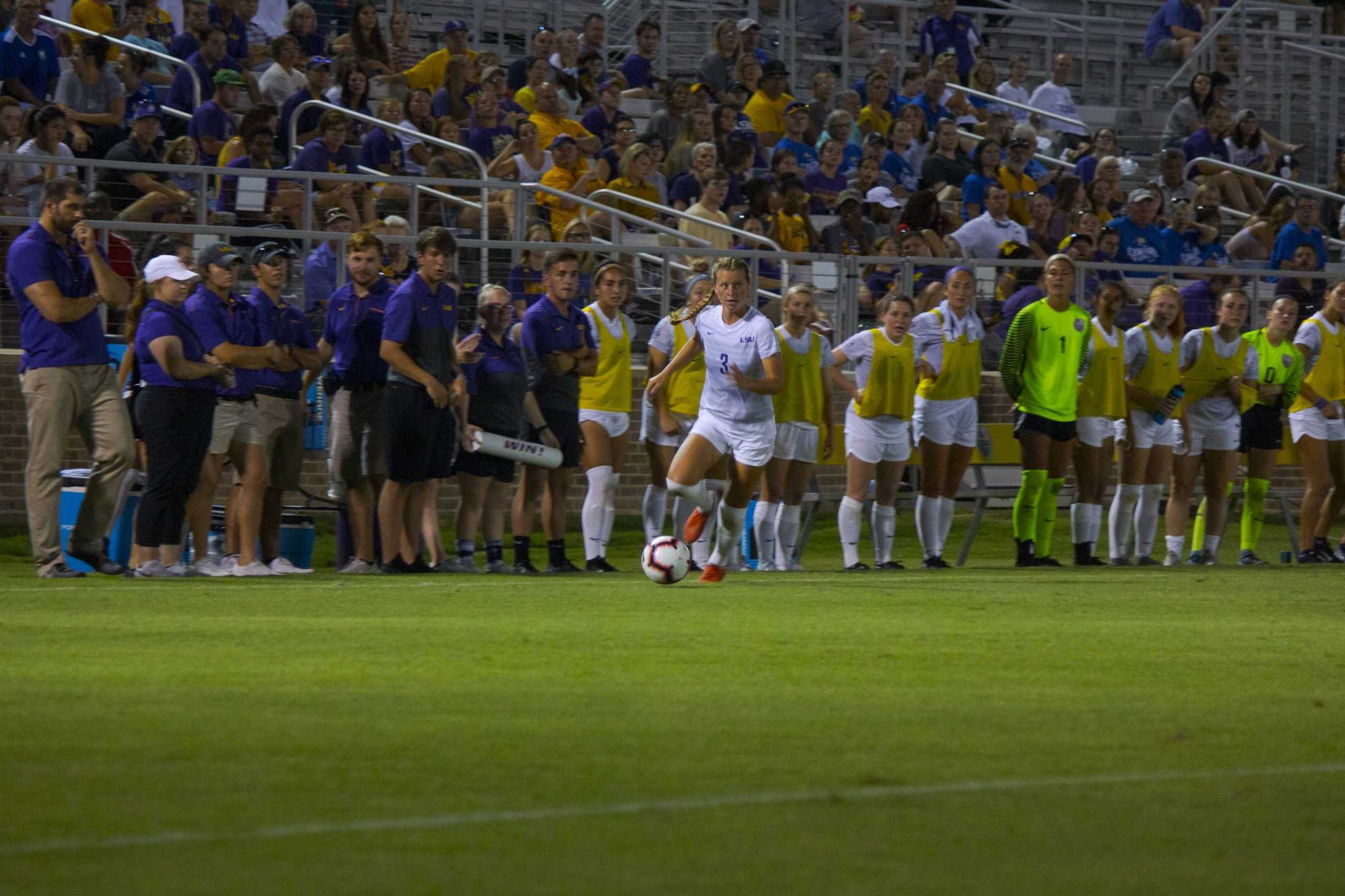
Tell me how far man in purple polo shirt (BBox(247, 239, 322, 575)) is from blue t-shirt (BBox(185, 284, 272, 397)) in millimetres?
78

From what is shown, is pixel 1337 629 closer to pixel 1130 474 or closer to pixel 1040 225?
pixel 1130 474

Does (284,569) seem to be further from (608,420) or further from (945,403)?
(945,403)

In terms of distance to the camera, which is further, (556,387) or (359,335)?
(556,387)

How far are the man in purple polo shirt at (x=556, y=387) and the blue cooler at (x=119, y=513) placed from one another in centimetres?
271

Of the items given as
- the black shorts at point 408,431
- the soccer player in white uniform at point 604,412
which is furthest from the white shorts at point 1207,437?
the black shorts at point 408,431

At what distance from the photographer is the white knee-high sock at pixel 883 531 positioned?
52.4 ft

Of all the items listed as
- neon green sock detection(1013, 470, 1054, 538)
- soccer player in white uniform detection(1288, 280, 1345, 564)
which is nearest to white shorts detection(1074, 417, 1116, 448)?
neon green sock detection(1013, 470, 1054, 538)

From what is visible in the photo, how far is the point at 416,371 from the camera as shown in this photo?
13344 mm

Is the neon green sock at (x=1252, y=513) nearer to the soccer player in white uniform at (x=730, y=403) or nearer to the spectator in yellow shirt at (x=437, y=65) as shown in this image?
the soccer player in white uniform at (x=730, y=403)

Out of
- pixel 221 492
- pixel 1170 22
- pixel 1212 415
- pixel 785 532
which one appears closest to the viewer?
pixel 785 532

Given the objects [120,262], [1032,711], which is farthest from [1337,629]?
[120,262]

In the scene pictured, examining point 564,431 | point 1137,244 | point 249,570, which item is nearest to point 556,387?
point 564,431

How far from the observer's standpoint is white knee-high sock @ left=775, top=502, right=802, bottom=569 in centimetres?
1562

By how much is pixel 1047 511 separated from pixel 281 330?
6406mm
